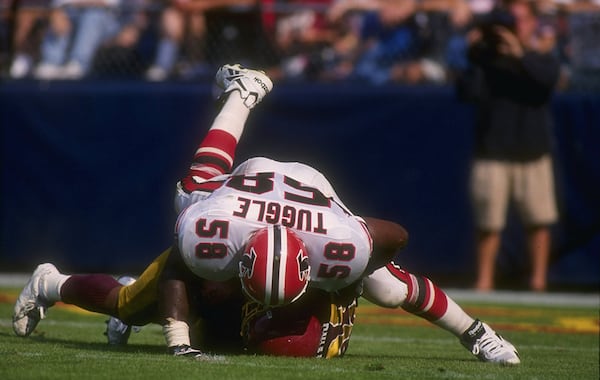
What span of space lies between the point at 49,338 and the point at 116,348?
579 millimetres

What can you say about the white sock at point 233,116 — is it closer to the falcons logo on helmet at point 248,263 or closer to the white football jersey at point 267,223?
the white football jersey at point 267,223

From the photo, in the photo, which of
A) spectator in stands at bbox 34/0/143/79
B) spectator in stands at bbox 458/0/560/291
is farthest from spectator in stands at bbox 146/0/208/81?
spectator in stands at bbox 458/0/560/291

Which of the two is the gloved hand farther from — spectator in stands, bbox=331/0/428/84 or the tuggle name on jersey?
spectator in stands, bbox=331/0/428/84

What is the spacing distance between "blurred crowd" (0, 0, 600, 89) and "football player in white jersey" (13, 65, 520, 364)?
16.5ft

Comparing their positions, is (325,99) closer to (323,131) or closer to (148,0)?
(323,131)

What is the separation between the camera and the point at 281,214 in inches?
198

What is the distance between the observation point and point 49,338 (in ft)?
20.2

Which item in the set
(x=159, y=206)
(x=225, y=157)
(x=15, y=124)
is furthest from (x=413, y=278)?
(x=15, y=124)

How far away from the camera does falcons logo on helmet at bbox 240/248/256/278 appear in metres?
4.80

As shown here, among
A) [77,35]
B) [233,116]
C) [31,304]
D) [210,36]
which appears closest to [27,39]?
[77,35]

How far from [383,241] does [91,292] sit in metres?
1.44

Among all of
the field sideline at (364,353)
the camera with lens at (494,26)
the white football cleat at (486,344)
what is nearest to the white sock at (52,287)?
the field sideline at (364,353)

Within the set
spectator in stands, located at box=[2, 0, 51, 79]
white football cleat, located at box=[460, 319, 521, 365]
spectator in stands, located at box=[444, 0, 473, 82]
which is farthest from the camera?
spectator in stands, located at box=[2, 0, 51, 79]

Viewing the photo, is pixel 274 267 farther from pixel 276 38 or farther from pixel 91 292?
pixel 276 38
